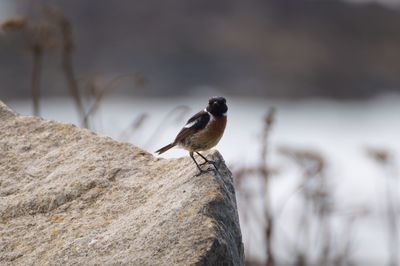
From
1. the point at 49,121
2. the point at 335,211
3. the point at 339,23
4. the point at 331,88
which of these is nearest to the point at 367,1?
the point at 339,23

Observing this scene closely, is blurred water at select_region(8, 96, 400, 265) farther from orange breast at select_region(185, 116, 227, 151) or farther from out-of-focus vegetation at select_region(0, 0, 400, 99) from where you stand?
orange breast at select_region(185, 116, 227, 151)

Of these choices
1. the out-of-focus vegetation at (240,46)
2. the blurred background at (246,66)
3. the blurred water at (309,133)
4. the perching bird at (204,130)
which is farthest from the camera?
the out-of-focus vegetation at (240,46)

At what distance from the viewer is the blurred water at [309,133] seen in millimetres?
17203

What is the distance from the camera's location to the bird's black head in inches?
248

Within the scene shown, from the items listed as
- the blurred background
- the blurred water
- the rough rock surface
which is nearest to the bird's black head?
the rough rock surface

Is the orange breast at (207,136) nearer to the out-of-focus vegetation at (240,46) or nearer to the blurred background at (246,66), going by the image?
the blurred background at (246,66)

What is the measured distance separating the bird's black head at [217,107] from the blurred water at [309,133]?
8202 millimetres

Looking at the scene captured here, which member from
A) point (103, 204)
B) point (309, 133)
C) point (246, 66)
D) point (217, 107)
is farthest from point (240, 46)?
point (103, 204)

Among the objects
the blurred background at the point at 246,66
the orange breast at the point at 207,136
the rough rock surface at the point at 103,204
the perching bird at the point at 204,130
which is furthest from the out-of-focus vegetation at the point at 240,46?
the orange breast at the point at 207,136

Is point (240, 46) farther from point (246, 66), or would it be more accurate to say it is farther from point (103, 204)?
point (103, 204)

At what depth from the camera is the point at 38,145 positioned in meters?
6.41

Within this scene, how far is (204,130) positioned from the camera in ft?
20.5

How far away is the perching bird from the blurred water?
8289 millimetres

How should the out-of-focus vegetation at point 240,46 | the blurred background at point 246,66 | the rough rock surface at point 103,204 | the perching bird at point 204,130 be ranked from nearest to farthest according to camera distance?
the rough rock surface at point 103,204
the perching bird at point 204,130
the blurred background at point 246,66
the out-of-focus vegetation at point 240,46
